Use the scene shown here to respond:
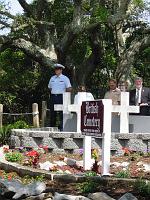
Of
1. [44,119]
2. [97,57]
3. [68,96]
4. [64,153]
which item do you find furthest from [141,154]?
[97,57]

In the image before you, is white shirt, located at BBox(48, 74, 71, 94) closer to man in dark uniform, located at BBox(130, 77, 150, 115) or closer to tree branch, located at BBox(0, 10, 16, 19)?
man in dark uniform, located at BBox(130, 77, 150, 115)

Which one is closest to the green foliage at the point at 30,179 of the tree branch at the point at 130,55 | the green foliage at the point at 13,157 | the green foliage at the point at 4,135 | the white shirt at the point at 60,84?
the green foliage at the point at 13,157

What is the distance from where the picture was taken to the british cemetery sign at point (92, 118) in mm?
8719

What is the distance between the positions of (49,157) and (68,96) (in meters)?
2.16

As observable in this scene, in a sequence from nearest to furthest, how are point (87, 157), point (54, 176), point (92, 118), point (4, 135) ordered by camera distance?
point (54, 176)
point (92, 118)
point (87, 157)
point (4, 135)

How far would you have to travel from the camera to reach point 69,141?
1130cm

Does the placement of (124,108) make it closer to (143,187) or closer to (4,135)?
(4,135)

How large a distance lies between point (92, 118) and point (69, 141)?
245 centimetres

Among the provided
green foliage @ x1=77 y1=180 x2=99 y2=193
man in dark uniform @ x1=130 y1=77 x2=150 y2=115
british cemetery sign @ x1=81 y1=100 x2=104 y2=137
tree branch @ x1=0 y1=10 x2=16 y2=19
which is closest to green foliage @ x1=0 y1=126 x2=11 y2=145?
man in dark uniform @ x1=130 y1=77 x2=150 y2=115

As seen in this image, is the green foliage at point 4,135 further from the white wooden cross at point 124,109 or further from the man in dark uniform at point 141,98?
the white wooden cross at point 124,109

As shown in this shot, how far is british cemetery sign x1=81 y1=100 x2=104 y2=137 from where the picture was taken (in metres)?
8.72

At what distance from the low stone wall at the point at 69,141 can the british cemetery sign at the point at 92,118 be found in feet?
6.37

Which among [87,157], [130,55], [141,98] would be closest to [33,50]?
[130,55]

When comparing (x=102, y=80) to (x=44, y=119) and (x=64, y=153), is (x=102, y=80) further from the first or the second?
(x=64, y=153)
